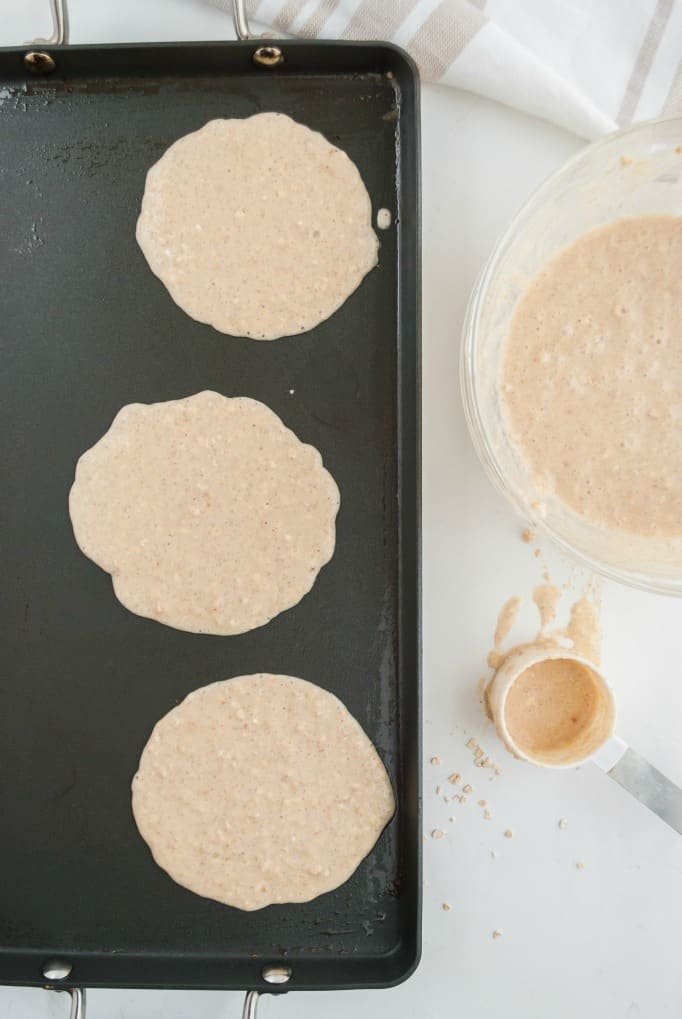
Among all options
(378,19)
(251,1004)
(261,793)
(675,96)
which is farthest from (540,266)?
(251,1004)

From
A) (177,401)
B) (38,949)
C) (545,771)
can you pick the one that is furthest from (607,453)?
(38,949)

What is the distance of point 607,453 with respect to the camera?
3.91 ft

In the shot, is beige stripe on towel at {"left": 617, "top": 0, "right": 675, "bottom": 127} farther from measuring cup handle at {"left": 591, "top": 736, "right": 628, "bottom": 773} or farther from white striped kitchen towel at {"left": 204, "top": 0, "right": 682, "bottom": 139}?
measuring cup handle at {"left": 591, "top": 736, "right": 628, "bottom": 773}

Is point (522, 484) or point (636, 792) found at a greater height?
point (522, 484)

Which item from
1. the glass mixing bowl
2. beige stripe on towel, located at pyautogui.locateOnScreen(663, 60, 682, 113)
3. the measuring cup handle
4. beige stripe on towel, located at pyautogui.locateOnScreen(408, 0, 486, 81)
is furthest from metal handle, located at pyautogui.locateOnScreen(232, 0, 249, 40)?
the measuring cup handle

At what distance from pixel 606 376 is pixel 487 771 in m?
0.59

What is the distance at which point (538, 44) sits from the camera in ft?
4.02

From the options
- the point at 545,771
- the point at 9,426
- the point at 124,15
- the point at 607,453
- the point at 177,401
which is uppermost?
the point at 124,15

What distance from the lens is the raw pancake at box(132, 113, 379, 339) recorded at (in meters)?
1.20

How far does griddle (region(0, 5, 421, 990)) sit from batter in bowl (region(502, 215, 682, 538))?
19 cm

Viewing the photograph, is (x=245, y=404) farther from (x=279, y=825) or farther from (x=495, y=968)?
(x=495, y=968)

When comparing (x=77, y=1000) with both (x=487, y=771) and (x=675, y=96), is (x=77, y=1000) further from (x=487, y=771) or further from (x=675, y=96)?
(x=675, y=96)

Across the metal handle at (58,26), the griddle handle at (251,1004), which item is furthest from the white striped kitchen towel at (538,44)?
the griddle handle at (251,1004)

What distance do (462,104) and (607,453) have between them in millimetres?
549
